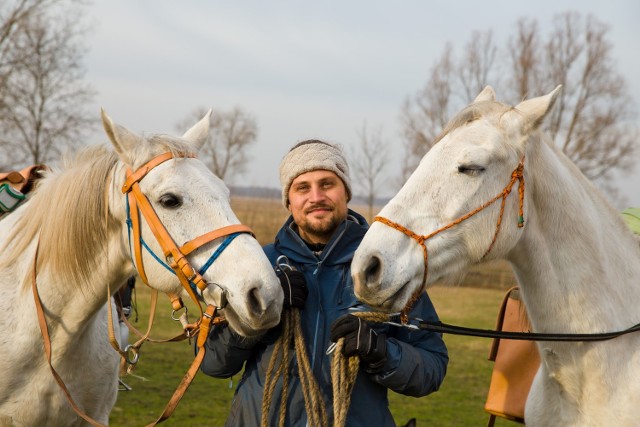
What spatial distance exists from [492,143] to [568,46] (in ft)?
110

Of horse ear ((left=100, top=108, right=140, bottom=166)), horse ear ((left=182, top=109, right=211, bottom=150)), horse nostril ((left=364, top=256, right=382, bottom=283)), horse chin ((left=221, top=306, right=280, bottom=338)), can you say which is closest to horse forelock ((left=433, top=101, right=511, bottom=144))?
horse nostril ((left=364, top=256, right=382, bottom=283))

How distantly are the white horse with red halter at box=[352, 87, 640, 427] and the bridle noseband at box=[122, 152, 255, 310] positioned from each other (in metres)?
0.61

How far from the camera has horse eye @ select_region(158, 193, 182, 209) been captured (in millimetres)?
2699

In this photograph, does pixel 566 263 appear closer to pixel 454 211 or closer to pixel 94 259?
pixel 454 211

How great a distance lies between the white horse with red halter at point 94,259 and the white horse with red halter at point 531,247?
58cm

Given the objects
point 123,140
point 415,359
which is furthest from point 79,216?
point 415,359

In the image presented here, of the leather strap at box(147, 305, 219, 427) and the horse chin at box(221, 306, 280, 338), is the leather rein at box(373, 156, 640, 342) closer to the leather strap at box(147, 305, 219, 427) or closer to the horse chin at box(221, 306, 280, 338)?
the horse chin at box(221, 306, 280, 338)

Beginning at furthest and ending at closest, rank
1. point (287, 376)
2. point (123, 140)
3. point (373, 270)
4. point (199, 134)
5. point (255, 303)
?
1. point (199, 134)
2. point (123, 140)
3. point (287, 376)
4. point (255, 303)
5. point (373, 270)

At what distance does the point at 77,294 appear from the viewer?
3027mm

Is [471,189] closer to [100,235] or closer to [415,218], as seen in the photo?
[415,218]

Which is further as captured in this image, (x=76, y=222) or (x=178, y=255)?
(x=76, y=222)

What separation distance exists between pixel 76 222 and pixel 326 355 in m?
1.37

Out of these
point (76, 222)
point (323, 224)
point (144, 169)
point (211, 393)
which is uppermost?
point (144, 169)

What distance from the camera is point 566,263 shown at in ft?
8.38
